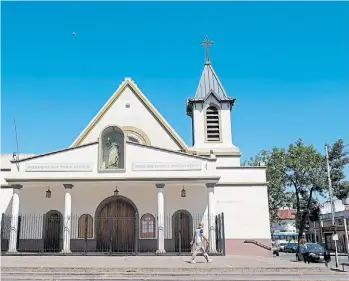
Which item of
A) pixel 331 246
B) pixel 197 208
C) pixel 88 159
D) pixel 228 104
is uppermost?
pixel 228 104

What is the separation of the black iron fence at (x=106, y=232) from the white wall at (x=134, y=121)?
5.00m

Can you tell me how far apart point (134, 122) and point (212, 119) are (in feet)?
19.7

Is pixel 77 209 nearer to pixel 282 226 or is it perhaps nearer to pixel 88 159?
pixel 88 159

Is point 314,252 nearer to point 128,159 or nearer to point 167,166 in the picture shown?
point 167,166

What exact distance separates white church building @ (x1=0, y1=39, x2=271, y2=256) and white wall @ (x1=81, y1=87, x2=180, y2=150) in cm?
6

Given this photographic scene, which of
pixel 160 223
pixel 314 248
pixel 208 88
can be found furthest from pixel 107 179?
pixel 314 248

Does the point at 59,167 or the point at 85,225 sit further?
the point at 85,225

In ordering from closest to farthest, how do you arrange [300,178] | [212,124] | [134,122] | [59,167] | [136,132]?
[59,167] < [136,132] < [134,122] < [212,124] < [300,178]

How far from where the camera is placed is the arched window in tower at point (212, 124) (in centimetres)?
2978

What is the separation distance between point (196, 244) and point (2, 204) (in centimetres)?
1477

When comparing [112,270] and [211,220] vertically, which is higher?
[211,220]

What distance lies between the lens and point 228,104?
30.3 meters

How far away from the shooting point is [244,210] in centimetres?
2591

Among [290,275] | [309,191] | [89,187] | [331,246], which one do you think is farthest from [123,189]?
[331,246]
